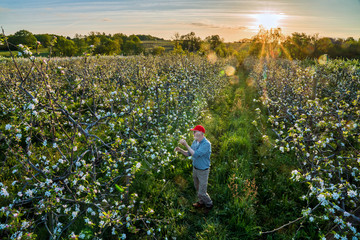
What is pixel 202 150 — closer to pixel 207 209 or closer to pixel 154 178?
pixel 207 209

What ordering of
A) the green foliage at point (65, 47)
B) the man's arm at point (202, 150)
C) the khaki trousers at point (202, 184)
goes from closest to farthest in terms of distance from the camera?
1. the man's arm at point (202, 150)
2. the khaki trousers at point (202, 184)
3. the green foliage at point (65, 47)

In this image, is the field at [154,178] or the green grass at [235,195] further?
the green grass at [235,195]

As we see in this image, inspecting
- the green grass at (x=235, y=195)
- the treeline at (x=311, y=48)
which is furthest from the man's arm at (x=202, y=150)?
the treeline at (x=311, y=48)

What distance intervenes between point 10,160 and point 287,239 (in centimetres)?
947

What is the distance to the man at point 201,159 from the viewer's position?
491cm

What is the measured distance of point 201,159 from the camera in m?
5.12

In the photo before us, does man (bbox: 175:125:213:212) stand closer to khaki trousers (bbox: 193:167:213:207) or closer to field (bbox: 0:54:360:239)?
khaki trousers (bbox: 193:167:213:207)

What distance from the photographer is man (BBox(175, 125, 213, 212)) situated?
491 centimetres

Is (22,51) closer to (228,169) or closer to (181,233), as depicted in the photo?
(181,233)

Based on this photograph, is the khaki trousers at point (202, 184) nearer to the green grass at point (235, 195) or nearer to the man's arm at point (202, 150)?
the green grass at point (235, 195)

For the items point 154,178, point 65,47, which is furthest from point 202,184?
point 65,47

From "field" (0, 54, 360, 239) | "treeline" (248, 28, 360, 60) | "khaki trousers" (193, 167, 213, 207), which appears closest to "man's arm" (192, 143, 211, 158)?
"khaki trousers" (193, 167, 213, 207)

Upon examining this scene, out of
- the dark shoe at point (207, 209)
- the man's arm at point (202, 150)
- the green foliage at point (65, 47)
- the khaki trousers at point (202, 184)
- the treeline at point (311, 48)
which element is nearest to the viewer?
the man's arm at point (202, 150)

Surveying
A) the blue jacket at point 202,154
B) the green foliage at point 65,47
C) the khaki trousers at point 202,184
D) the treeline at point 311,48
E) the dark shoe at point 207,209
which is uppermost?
the green foliage at point 65,47
